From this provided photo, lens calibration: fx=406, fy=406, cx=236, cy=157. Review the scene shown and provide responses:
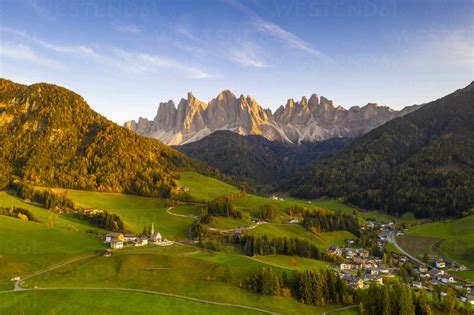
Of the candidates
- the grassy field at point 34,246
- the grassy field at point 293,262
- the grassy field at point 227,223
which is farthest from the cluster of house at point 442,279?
the grassy field at point 34,246

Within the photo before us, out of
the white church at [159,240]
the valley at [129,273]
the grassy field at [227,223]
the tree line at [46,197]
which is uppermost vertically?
the tree line at [46,197]

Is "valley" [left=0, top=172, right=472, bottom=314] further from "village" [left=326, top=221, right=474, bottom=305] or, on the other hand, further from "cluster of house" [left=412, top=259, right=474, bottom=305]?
"cluster of house" [left=412, top=259, right=474, bottom=305]

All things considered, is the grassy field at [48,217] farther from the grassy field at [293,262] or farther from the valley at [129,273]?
the grassy field at [293,262]

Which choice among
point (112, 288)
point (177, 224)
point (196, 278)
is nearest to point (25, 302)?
point (112, 288)

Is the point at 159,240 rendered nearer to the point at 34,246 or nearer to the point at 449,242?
the point at 34,246

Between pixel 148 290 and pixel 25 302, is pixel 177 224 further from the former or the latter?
pixel 25 302
